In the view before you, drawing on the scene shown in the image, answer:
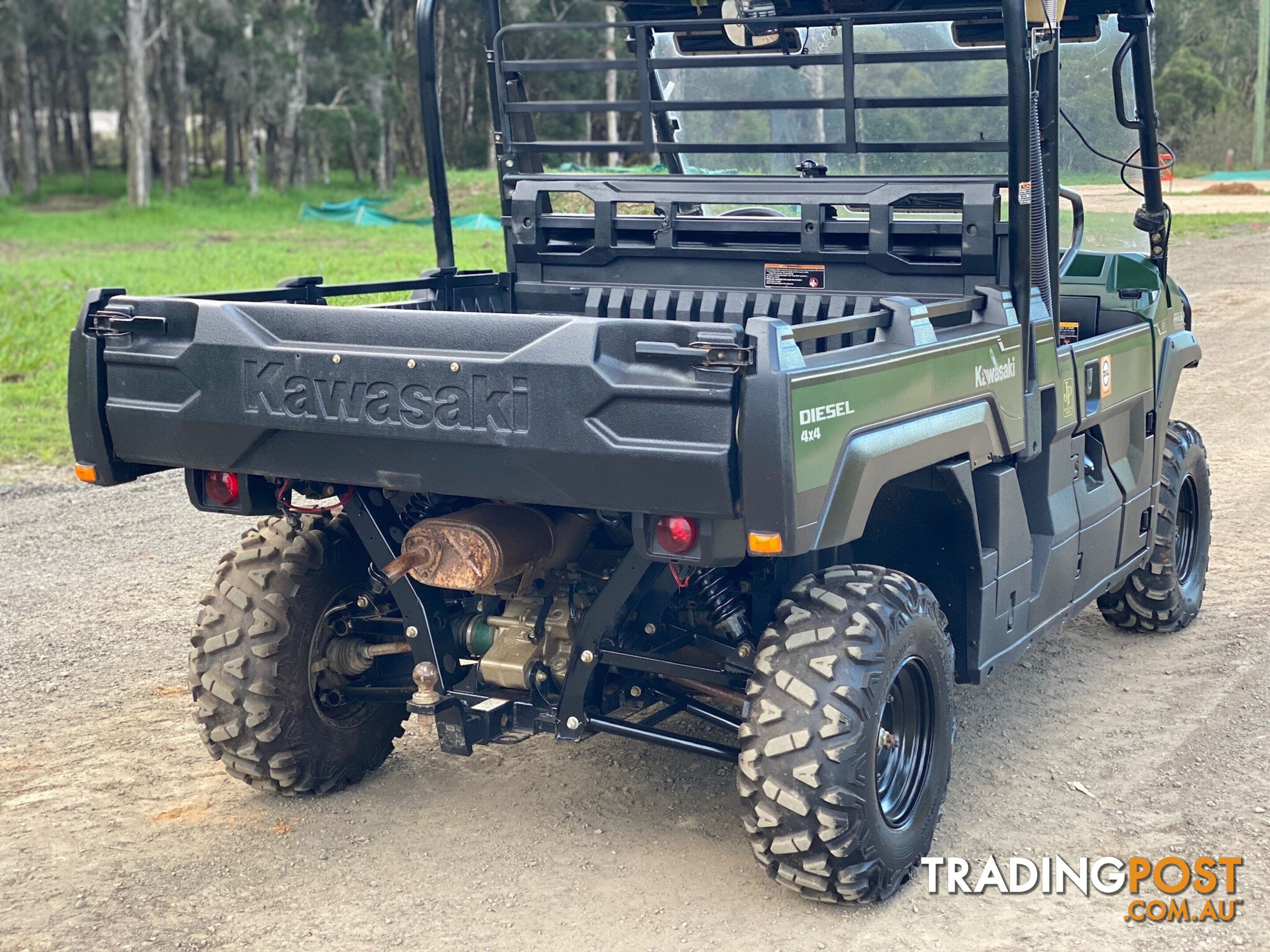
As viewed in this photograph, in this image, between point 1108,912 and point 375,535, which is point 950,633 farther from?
point 375,535

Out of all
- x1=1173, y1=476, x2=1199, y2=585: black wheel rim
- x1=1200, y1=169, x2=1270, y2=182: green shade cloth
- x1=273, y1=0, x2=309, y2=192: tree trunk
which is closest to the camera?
x1=1173, y1=476, x2=1199, y2=585: black wheel rim

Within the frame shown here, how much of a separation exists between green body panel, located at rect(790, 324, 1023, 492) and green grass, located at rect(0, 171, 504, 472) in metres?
7.00

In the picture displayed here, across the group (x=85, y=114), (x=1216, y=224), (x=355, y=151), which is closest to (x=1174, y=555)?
(x=1216, y=224)

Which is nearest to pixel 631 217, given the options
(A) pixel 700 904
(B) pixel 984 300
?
(B) pixel 984 300

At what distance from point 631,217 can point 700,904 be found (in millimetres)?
2381

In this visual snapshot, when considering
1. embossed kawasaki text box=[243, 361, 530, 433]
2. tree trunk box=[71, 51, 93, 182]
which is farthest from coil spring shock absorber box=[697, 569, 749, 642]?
→ tree trunk box=[71, 51, 93, 182]

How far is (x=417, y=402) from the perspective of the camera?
3549 mm


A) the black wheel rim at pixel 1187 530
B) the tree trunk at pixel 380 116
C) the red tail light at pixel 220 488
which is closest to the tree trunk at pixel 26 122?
the tree trunk at pixel 380 116

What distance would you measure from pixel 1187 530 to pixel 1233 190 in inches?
1157

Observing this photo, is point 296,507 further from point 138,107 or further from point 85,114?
point 85,114

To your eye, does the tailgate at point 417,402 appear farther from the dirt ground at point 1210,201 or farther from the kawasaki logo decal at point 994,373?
the dirt ground at point 1210,201

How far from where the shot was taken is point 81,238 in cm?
3222

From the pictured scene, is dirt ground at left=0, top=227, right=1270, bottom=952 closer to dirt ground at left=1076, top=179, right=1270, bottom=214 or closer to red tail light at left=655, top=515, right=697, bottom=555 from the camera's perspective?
red tail light at left=655, top=515, right=697, bottom=555

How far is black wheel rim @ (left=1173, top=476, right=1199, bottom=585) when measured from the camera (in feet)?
20.2
